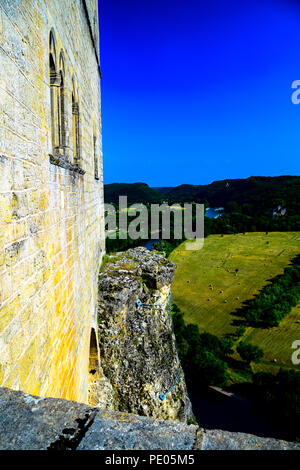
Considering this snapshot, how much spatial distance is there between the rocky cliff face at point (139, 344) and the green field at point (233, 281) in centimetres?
1746

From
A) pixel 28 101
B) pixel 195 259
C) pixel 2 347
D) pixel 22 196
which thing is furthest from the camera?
pixel 195 259

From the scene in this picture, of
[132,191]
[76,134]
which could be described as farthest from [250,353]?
[132,191]

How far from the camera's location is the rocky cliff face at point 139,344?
25.9 ft

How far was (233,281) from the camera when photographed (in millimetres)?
42219

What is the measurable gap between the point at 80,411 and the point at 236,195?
92.2m

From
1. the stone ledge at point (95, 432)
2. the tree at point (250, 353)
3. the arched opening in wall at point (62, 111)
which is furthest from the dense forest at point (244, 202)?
the stone ledge at point (95, 432)

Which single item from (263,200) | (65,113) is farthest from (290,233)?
(65,113)

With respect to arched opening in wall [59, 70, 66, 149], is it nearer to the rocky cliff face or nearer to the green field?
the rocky cliff face

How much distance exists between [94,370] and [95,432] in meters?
6.60

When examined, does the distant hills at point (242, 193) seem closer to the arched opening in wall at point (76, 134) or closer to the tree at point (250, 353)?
the tree at point (250, 353)

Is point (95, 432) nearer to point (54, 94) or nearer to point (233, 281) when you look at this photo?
point (54, 94)

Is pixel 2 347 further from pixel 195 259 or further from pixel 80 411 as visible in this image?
pixel 195 259
